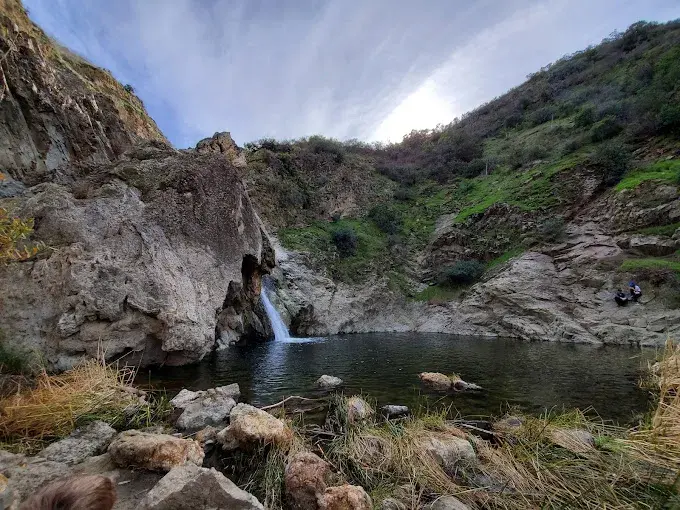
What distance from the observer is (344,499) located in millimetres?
3768

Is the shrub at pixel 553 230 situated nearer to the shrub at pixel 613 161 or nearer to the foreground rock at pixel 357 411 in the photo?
the shrub at pixel 613 161

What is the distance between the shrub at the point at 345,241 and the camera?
→ 38.2 metres

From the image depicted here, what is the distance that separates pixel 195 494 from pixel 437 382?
9740 millimetres

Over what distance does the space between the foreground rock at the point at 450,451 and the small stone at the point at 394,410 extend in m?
2.84

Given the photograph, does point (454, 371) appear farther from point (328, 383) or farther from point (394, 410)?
point (394, 410)

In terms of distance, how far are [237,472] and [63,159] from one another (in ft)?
76.4

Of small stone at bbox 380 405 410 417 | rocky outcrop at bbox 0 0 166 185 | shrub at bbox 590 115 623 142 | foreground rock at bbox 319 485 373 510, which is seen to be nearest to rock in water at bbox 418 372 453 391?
small stone at bbox 380 405 410 417

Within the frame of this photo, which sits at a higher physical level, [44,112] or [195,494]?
[44,112]

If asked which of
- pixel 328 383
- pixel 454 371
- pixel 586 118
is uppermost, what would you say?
pixel 586 118

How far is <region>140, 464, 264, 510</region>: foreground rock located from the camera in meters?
3.08

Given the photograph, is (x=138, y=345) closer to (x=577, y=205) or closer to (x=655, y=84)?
(x=577, y=205)

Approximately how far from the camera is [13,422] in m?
5.25

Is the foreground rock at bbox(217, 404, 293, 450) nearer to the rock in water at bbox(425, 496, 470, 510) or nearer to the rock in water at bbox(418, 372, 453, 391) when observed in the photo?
the rock in water at bbox(425, 496, 470, 510)

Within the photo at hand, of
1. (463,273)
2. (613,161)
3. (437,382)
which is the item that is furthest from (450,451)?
(613,161)
